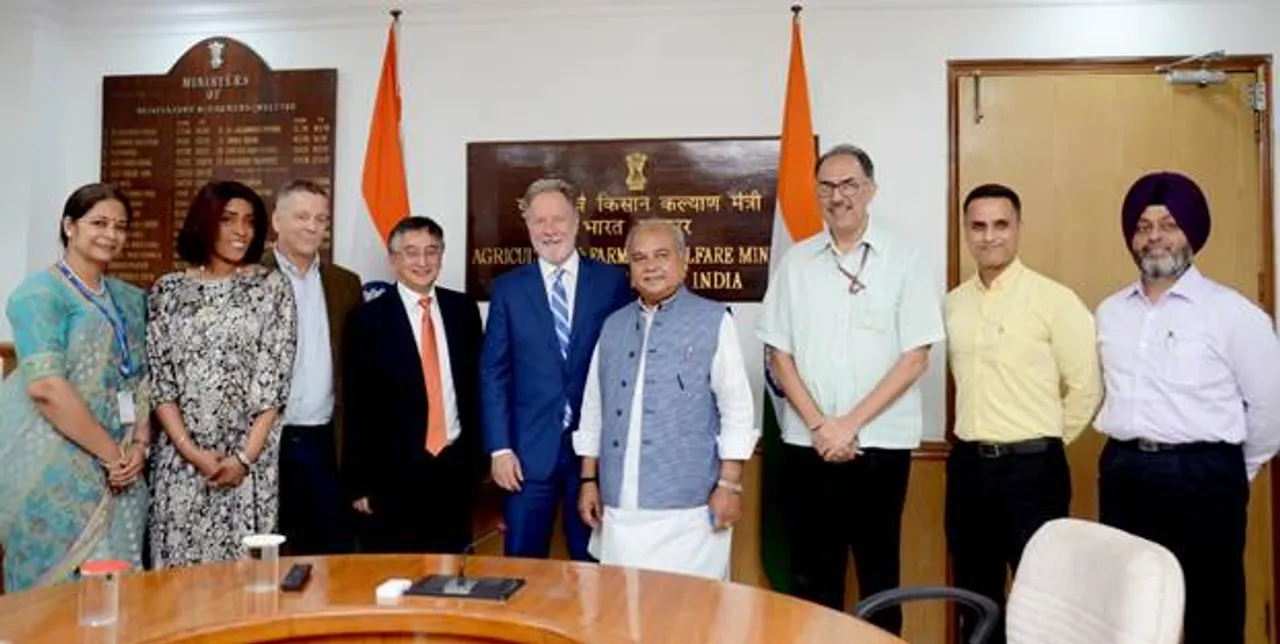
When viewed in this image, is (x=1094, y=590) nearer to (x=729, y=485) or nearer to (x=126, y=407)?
(x=729, y=485)

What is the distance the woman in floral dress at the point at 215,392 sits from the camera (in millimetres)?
2863

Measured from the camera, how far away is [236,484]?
2891 mm

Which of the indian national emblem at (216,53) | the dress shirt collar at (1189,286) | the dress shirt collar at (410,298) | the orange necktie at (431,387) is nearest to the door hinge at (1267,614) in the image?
the dress shirt collar at (1189,286)

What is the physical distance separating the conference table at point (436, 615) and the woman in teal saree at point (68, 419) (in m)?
1.00

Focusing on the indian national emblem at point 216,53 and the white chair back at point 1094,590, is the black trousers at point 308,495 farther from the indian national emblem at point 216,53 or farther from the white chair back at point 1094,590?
the white chair back at point 1094,590

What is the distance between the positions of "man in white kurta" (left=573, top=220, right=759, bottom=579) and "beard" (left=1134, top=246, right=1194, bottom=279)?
118 centimetres

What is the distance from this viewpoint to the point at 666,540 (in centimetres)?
266

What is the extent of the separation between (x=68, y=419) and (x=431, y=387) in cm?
100

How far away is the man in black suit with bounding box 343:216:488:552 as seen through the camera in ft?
9.84

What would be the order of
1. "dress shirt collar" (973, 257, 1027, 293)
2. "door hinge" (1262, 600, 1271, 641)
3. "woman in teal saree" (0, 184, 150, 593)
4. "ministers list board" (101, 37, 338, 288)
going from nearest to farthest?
"woman in teal saree" (0, 184, 150, 593) < "dress shirt collar" (973, 257, 1027, 293) < "door hinge" (1262, 600, 1271, 641) < "ministers list board" (101, 37, 338, 288)

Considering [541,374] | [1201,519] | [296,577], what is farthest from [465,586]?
[1201,519]

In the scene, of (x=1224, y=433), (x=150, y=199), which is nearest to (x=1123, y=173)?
(x=1224, y=433)

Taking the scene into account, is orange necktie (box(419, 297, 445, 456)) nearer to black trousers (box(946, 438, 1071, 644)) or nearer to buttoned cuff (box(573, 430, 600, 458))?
buttoned cuff (box(573, 430, 600, 458))

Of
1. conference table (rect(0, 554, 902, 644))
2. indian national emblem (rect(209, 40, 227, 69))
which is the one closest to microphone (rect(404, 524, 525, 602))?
conference table (rect(0, 554, 902, 644))
